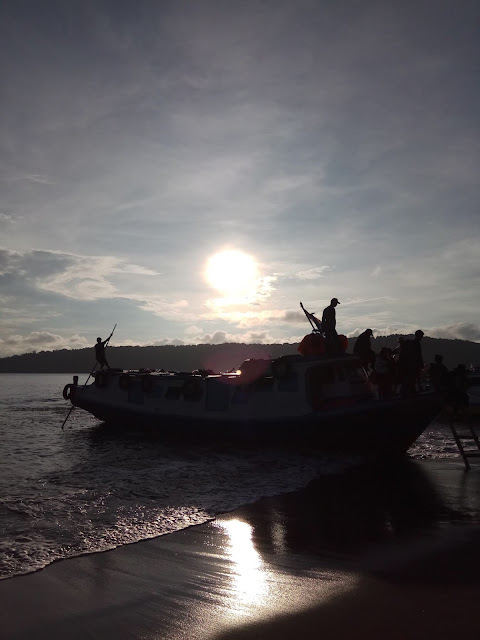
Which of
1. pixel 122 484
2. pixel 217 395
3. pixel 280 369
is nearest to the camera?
pixel 122 484

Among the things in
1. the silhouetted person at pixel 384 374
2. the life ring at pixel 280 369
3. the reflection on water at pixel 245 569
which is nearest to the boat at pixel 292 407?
the life ring at pixel 280 369

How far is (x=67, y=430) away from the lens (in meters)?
26.8

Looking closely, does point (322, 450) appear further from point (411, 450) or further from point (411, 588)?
point (411, 588)

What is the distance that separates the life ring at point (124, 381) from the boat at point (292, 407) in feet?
5.23

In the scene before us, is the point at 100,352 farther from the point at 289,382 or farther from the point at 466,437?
the point at 466,437

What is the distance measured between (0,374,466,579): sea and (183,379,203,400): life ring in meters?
2.04

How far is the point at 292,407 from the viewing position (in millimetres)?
17172

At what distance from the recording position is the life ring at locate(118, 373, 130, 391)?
24.1 meters

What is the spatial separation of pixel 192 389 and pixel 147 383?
311 centimetres

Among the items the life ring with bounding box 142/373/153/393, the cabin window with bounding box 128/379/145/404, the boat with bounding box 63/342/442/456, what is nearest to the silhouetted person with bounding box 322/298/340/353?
the boat with bounding box 63/342/442/456

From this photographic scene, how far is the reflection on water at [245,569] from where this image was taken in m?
5.21

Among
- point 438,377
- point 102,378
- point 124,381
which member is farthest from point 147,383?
point 438,377

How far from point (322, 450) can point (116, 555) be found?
34.9 ft

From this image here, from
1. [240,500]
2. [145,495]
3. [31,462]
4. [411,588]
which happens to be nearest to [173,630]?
[411,588]
